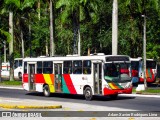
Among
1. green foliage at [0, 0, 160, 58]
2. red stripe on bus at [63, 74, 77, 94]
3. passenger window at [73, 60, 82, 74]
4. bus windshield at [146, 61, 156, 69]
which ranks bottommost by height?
red stripe on bus at [63, 74, 77, 94]

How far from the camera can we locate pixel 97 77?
1125 inches

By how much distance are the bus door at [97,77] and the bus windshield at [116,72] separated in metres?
0.46

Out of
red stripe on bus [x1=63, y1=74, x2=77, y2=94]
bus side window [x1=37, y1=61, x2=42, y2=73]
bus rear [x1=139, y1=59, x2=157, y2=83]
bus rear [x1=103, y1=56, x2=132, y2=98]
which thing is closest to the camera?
bus rear [x1=103, y1=56, x2=132, y2=98]

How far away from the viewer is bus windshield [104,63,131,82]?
2825 cm

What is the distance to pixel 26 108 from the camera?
70.5 feet

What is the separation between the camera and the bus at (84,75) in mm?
28328

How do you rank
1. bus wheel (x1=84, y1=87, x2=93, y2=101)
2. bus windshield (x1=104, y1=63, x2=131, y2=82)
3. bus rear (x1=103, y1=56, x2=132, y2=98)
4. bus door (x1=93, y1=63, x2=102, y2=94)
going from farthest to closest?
1. bus wheel (x1=84, y1=87, x2=93, y2=101)
2. bus door (x1=93, y1=63, x2=102, y2=94)
3. bus windshield (x1=104, y1=63, x2=131, y2=82)
4. bus rear (x1=103, y1=56, x2=132, y2=98)

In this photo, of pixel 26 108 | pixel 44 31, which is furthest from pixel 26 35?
pixel 26 108

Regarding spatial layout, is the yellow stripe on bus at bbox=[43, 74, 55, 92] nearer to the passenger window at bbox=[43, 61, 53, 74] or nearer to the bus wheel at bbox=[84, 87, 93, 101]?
the passenger window at bbox=[43, 61, 53, 74]

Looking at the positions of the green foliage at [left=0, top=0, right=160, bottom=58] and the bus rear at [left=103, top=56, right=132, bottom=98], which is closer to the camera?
the bus rear at [left=103, top=56, right=132, bottom=98]

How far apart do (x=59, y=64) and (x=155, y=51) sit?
848 inches

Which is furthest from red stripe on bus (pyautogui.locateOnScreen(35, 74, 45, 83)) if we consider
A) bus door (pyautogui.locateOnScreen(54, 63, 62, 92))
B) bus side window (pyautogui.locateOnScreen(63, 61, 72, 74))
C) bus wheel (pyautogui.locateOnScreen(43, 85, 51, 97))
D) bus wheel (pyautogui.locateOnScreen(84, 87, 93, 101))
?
bus wheel (pyautogui.locateOnScreen(84, 87, 93, 101))

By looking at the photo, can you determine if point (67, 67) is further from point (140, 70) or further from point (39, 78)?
point (140, 70)

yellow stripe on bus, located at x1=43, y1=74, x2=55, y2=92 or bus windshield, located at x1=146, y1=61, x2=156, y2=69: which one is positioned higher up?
bus windshield, located at x1=146, y1=61, x2=156, y2=69
